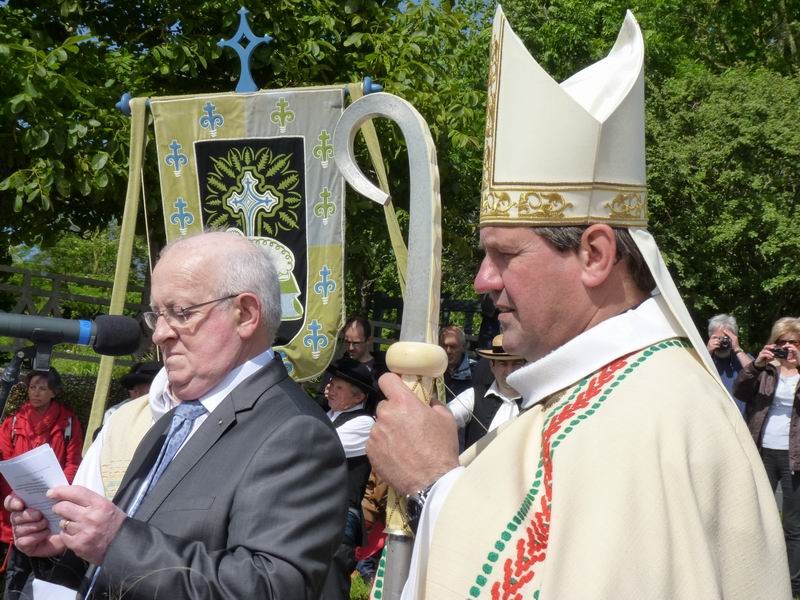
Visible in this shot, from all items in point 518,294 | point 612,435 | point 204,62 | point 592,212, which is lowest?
point 612,435

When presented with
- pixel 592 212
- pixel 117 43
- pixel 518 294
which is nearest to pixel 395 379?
pixel 518 294

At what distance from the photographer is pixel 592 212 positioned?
6.47 ft

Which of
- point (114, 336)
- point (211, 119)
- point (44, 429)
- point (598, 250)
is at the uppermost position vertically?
point (211, 119)

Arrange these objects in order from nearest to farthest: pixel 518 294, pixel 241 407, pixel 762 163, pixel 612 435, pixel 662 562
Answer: pixel 662 562
pixel 612 435
pixel 518 294
pixel 241 407
pixel 762 163

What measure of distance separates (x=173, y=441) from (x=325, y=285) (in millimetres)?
3070

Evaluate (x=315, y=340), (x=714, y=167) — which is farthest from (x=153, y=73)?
(x=714, y=167)

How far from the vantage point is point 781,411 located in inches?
283

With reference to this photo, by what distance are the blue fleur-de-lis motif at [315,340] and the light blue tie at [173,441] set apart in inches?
114

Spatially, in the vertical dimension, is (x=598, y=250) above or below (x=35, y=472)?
above

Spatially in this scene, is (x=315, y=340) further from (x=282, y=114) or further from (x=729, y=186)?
(x=729, y=186)

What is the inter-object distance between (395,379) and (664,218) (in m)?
16.3

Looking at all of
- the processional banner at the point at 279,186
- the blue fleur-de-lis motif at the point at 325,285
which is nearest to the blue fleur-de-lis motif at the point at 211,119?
the processional banner at the point at 279,186

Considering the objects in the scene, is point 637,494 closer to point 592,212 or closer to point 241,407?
point 592,212

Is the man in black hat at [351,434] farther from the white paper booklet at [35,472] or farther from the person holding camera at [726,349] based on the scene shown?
the person holding camera at [726,349]
